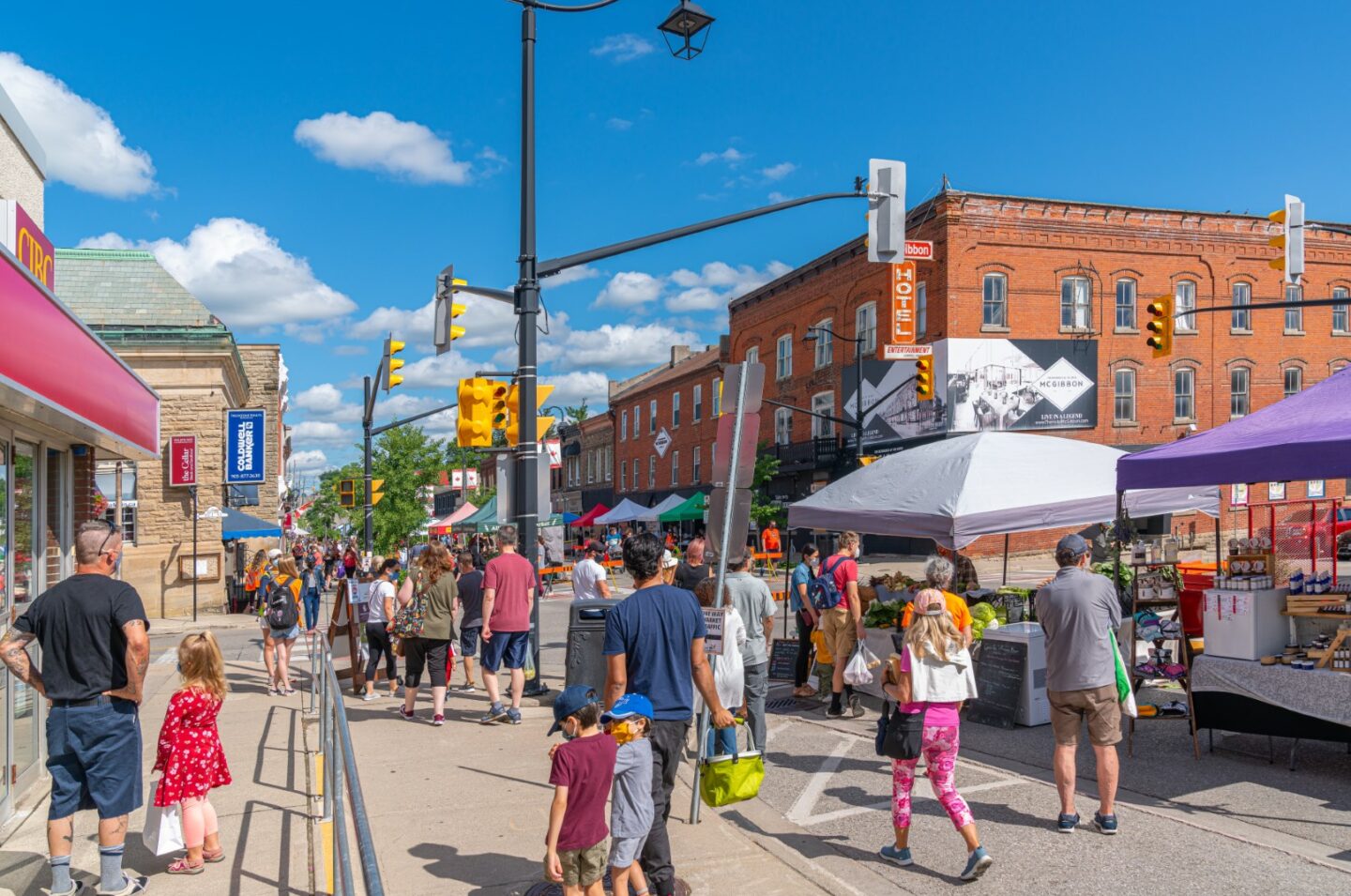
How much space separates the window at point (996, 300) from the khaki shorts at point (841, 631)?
2933 centimetres

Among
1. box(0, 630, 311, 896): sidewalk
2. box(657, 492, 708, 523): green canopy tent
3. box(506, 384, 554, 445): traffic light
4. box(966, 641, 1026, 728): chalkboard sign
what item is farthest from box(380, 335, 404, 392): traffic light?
box(657, 492, 708, 523): green canopy tent

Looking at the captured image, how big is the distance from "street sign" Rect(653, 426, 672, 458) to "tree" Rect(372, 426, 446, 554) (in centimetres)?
1473

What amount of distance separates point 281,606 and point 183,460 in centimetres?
1696

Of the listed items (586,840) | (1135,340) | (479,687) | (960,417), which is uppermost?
(1135,340)

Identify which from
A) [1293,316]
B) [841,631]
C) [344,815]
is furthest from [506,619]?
[1293,316]

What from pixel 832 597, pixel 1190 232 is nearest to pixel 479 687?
pixel 832 597

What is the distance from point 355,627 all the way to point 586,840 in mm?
8597

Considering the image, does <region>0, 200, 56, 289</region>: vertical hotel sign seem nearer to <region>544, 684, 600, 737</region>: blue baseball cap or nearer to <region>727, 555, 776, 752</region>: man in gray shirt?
<region>544, 684, 600, 737</region>: blue baseball cap

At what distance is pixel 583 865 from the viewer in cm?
482

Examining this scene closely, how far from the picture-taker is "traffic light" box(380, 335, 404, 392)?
19.8m

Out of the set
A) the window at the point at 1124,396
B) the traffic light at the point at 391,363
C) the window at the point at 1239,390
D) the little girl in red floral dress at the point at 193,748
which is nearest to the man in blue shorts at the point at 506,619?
the little girl in red floral dress at the point at 193,748

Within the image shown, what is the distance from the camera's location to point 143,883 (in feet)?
19.5

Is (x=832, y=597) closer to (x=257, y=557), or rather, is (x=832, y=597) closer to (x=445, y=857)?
(x=445, y=857)

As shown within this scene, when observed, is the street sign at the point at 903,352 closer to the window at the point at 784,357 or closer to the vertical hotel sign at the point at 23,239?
the window at the point at 784,357
